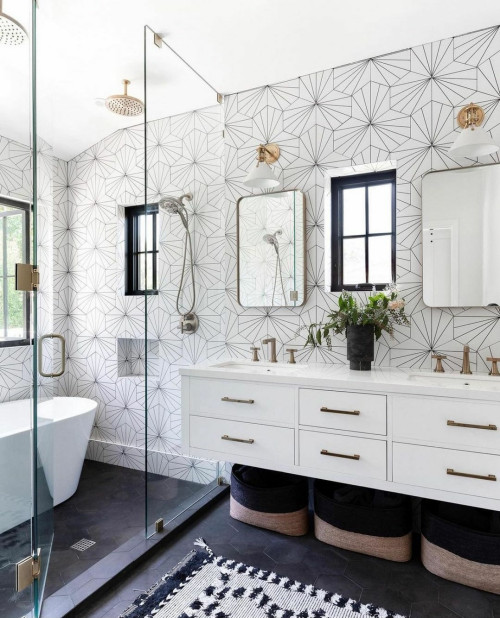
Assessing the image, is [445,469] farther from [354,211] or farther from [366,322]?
[354,211]

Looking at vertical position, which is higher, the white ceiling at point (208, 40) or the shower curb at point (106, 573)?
the white ceiling at point (208, 40)

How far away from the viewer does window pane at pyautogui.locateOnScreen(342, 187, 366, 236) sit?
2.36 metres

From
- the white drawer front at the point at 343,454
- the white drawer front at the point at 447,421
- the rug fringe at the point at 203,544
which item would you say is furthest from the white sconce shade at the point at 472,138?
the rug fringe at the point at 203,544

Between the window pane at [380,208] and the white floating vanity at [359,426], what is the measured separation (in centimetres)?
81

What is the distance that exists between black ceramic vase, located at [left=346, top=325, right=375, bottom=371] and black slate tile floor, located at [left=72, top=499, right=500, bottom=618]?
0.93m

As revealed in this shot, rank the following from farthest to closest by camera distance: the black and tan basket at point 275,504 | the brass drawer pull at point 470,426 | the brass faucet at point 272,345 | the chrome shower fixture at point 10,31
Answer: the brass faucet at point 272,345 → the black and tan basket at point 275,504 → the brass drawer pull at point 470,426 → the chrome shower fixture at point 10,31

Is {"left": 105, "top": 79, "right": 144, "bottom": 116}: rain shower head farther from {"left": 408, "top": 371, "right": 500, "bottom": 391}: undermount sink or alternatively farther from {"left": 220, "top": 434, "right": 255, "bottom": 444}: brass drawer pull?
{"left": 408, "top": 371, "right": 500, "bottom": 391}: undermount sink

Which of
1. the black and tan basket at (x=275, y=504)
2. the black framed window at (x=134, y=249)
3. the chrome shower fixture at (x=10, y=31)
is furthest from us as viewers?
the black framed window at (x=134, y=249)

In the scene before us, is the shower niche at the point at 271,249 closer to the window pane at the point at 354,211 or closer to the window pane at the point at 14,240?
the window pane at the point at 354,211

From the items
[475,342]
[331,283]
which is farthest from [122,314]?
[475,342]

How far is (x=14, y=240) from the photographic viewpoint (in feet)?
4.65

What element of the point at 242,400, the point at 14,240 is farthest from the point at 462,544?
the point at 14,240

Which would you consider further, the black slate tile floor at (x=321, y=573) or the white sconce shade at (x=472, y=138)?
the white sconce shade at (x=472, y=138)

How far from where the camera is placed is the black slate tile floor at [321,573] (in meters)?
1.64
